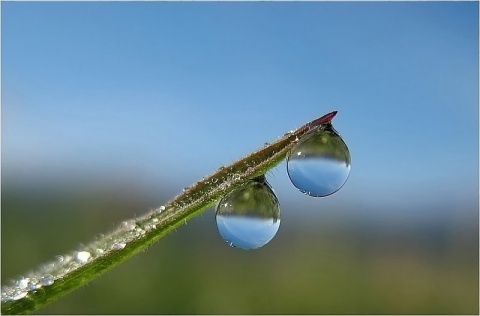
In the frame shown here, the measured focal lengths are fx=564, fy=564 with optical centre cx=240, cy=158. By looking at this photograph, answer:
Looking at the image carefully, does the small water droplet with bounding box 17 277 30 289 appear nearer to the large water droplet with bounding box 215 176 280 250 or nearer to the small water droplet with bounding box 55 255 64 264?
the small water droplet with bounding box 55 255 64 264

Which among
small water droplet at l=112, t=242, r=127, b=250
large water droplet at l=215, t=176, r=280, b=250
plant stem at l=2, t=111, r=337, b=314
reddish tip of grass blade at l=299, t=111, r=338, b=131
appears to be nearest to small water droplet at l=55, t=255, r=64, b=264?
plant stem at l=2, t=111, r=337, b=314

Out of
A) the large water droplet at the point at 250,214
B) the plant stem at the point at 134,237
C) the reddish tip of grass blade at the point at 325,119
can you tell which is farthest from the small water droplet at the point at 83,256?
the reddish tip of grass blade at the point at 325,119

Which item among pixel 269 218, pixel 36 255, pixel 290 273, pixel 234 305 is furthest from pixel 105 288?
pixel 269 218

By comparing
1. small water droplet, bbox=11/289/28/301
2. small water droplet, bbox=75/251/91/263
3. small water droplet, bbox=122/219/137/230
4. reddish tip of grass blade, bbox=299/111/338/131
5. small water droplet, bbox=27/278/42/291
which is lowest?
small water droplet, bbox=11/289/28/301

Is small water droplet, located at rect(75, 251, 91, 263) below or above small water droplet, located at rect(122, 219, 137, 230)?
below

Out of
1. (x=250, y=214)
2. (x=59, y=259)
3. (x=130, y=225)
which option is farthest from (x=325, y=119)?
(x=59, y=259)

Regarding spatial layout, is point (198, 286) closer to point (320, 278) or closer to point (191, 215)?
point (320, 278)

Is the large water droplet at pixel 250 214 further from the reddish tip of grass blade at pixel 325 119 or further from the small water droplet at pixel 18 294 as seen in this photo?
the small water droplet at pixel 18 294

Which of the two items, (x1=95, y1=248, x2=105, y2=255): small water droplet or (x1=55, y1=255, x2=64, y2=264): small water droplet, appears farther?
(x1=55, y1=255, x2=64, y2=264): small water droplet
